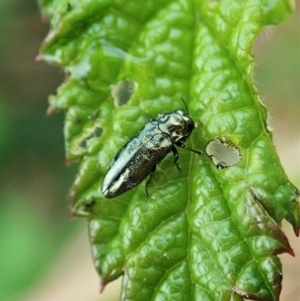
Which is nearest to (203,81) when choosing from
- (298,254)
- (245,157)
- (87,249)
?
(245,157)

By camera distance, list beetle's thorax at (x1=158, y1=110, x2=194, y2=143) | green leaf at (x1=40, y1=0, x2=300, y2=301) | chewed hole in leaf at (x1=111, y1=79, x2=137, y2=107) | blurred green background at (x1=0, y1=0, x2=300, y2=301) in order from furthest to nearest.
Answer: blurred green background at (x1=0, y1=0, x2=300, y2=301)
chewed hole in leaf at (x1=111, y1=79, x2=137, y2=107)
beetle's thorax at (x1=158, y1=110, x2=194, y2=143)
green leaf at (x1=40, y1=0, x2=300, y2=301)

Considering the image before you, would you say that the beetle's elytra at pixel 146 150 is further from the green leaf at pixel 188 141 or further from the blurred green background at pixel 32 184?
the blurred green background at pixel 32 184

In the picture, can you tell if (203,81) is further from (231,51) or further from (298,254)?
(298,254)

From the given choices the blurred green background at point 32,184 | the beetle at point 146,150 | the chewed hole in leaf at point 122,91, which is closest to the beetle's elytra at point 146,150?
the beetle at point 146,150

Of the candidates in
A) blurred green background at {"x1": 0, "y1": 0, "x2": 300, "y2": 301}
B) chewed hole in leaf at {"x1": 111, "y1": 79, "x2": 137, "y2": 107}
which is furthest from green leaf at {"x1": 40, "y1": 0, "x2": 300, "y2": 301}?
blurred green background at {"x1": 0, "y1": 0, "x2": 300, "y2": 301}

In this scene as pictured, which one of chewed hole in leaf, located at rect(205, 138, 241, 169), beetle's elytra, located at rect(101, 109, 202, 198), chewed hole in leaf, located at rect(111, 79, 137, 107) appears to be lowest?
chewed hole in leaf, located at rect(205, 138, 241, 169)

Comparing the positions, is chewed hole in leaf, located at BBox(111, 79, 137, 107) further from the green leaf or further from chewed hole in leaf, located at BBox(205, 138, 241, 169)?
chewed hole in leaf, located at BBox(205, 138, 241, 169)

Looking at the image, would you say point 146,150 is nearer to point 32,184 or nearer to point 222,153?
point 222,153

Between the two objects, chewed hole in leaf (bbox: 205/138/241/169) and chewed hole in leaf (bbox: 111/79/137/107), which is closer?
chewed hole in leaf (bbox: 205/138/241/169)
